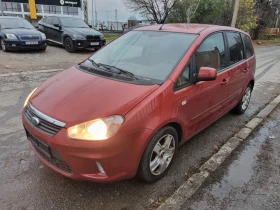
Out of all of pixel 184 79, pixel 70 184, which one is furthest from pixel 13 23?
pixel 184 79

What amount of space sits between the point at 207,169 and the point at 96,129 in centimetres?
164

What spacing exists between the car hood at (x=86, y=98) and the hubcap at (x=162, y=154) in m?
0.62

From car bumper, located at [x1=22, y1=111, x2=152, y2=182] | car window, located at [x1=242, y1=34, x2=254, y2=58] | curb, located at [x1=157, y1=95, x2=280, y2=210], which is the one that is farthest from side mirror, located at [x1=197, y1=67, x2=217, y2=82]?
car window, located at [x1=242, y1=34, x2=254, y2=58]

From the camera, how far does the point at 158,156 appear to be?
110 inches

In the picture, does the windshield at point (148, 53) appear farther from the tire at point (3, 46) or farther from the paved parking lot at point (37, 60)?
the tire at point (3, 46)

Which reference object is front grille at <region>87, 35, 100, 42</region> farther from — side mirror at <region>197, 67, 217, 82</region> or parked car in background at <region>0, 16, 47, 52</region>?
side mirror at <region>197, 67, 217, 82</region>

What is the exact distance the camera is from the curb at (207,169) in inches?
101

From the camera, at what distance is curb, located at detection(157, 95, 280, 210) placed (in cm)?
257

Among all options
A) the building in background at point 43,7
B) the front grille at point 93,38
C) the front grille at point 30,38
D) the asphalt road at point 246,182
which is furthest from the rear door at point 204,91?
the building in background at point 43,7

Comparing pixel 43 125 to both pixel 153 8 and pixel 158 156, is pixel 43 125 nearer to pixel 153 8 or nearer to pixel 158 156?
pixel 158 156

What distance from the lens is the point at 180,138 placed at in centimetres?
310

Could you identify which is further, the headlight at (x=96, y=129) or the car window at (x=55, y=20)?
the car window at (x=55, y=20)

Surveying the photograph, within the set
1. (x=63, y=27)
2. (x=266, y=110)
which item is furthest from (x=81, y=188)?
(x=63, y=27)

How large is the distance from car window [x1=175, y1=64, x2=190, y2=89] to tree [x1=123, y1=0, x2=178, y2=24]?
75.5 feet
